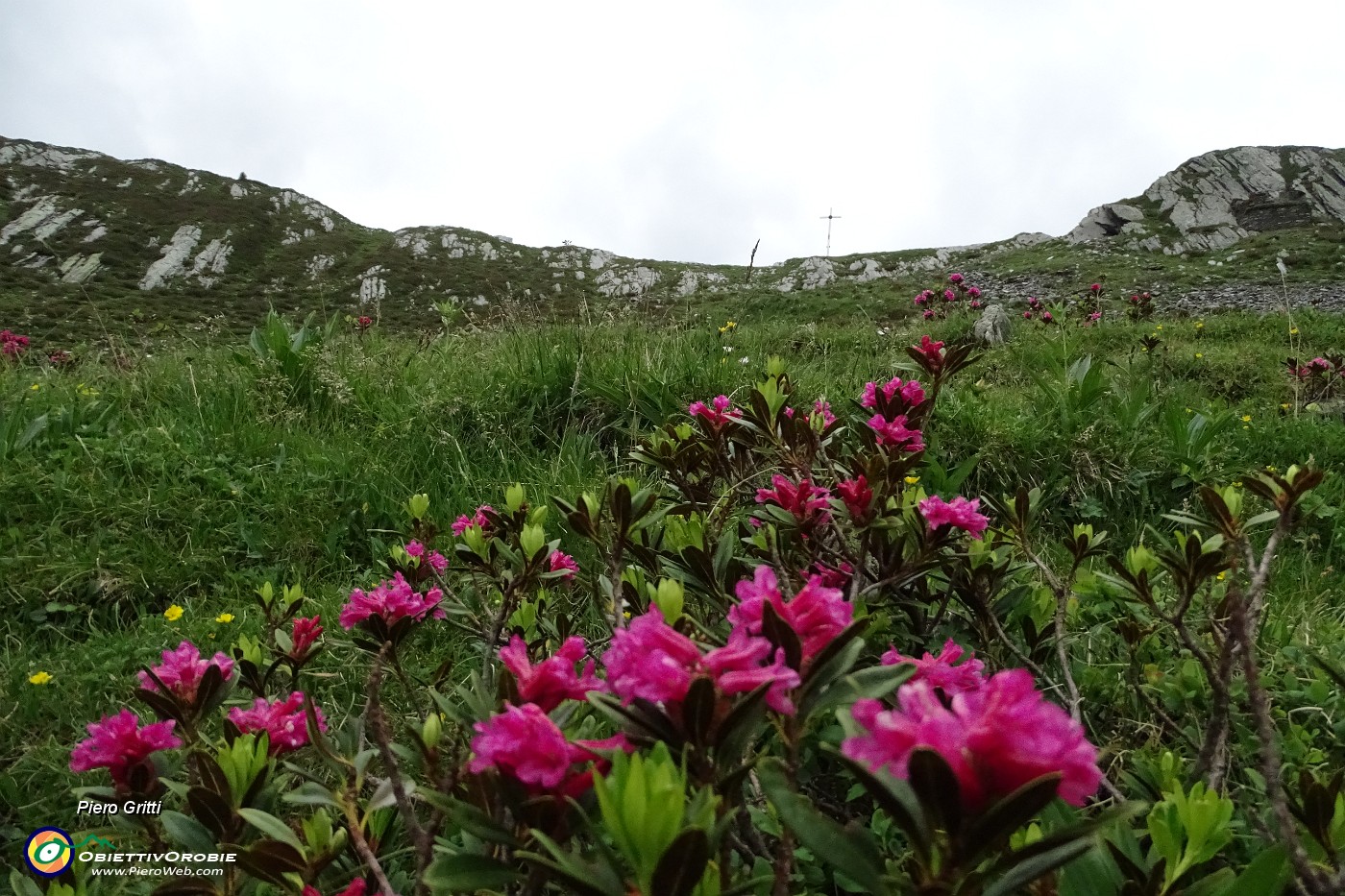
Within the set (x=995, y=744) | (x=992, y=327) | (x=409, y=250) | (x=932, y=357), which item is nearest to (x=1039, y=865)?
(x=995, y=744)

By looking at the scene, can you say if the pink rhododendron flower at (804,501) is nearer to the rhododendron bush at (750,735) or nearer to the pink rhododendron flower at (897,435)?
the rhododendron bush at (750,735)

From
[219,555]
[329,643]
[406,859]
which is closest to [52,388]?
[219,555]

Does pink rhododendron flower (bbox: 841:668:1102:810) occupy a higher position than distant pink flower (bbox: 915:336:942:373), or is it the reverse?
distant pink flower (bbox: 915:336:942:373)

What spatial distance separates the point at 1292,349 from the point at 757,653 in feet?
20.4

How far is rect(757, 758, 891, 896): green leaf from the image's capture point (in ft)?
1.48

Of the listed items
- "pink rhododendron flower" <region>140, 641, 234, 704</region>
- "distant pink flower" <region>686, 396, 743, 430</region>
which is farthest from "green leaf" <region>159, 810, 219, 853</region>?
"distant pink flower" <region>686, 396, 743, 430</region>

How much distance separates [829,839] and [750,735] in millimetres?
85

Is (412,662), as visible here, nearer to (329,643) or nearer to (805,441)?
(329,643)

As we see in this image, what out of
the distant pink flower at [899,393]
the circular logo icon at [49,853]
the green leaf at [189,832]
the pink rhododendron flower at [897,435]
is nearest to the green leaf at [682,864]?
the green leaf at [189,832]

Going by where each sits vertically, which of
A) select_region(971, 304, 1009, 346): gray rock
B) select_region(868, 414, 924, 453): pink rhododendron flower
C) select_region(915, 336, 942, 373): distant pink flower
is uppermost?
select_region(971, 304, 1009, 346): gray rock

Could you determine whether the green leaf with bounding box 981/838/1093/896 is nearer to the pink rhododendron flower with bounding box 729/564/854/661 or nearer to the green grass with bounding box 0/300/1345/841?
the pink rhododendron flower with bounding box 729/564/854/661

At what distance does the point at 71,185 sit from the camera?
120 feet

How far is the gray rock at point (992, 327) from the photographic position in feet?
19.2

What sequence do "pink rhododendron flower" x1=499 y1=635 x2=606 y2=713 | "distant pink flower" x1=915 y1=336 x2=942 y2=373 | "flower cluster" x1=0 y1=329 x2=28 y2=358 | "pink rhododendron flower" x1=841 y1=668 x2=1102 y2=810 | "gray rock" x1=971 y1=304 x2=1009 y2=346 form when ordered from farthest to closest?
1. "gray rock" x1=971 y1=304 x2=1009 y2=346
2. "flower cluster" x1=0 y1=329 x2=28 y2=358
3. "distant pink flower" x1=915 y1=336 x2=942 y2=373
4. "pink rhododendron flower" x1=499 y1=635 x2=606 y2=713
5. "pink rhododendron flower" x1=841 y1=668 x2=1102 y2=810
